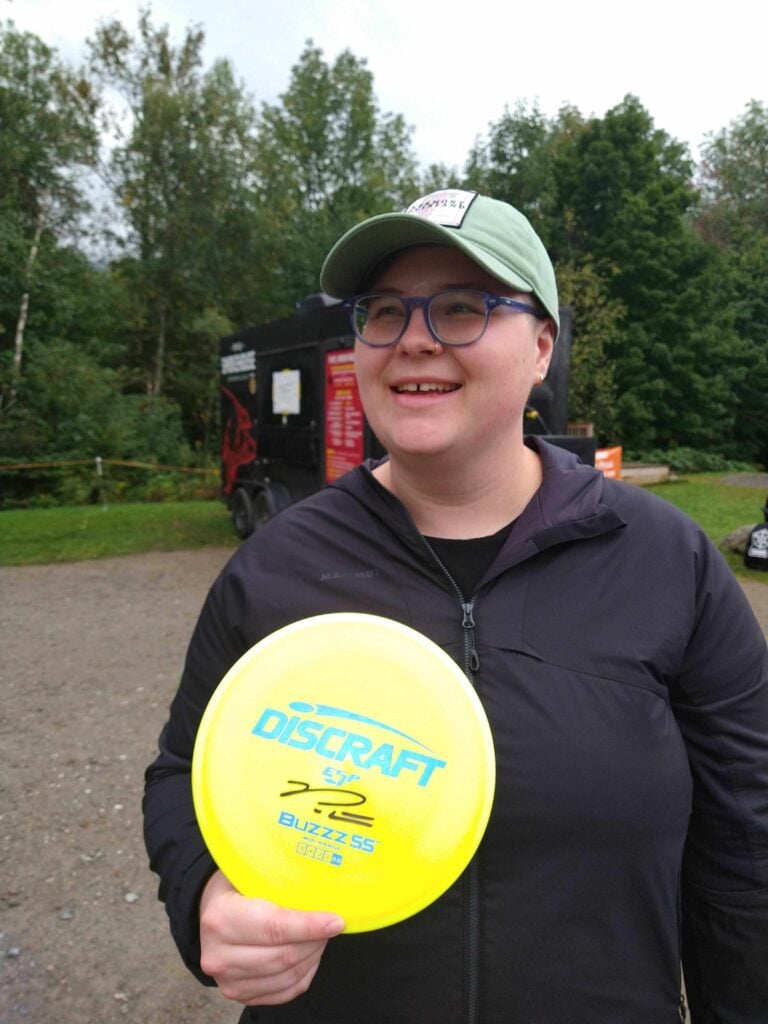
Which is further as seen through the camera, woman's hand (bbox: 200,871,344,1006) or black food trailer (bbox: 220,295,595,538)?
black food trailer (bbox: 220,295,595,538)

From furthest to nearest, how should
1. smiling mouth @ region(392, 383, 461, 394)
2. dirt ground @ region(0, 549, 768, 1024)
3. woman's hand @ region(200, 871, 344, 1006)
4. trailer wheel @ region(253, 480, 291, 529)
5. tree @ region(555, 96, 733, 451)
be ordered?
1. tree @ region(555, 96, 733, 451)
2. trailer wheel @ region(253, 480, 291, 529)
3. dirt ground @ region(0, 549, 768, 1024)
4. smiling mouth @ region(392, 383, 461, 394)
5. woman's hand @ region(200, 871, 344, 1006)

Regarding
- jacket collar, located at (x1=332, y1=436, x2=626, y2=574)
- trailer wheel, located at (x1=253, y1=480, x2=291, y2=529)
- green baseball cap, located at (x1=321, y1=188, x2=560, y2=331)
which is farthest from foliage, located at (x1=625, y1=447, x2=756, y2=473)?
green baseball cap, located at (x1=321, y1=188, x2=560, y2=331)

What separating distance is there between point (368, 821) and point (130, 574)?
839cm

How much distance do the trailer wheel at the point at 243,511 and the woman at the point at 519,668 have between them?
8835mm

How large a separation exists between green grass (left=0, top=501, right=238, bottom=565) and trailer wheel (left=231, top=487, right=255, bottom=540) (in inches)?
12.4

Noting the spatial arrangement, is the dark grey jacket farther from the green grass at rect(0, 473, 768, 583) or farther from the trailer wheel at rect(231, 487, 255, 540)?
the trailer wheel at rect(231, 487, 255, 540)

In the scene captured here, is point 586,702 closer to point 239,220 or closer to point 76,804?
point 76,804

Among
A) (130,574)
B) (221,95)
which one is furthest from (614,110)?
(130,574)

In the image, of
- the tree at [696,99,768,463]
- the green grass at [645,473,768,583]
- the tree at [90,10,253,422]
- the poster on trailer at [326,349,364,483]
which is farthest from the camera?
the tree at [696,99,768,463]

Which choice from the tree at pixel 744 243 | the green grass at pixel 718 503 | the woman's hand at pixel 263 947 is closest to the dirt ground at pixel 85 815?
the woman's hand at pixel 263 947

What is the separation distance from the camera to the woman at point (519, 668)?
42.4 inches

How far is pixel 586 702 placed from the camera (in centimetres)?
112

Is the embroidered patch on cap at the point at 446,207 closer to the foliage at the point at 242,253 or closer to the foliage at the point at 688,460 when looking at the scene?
the foliage at the point at 242,253

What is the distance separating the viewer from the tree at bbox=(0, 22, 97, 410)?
1741cm
